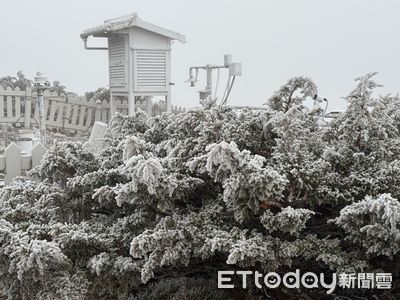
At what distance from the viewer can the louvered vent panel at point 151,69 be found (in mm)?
5023

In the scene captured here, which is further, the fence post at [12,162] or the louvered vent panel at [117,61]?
the louvered vent panel at [117,61]

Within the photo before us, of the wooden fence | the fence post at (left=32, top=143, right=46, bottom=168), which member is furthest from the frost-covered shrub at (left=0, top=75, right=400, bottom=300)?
the wooden fence

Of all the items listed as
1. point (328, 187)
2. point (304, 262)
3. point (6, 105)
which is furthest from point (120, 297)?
point (6, 105)

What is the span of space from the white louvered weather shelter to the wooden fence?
1.22 meters

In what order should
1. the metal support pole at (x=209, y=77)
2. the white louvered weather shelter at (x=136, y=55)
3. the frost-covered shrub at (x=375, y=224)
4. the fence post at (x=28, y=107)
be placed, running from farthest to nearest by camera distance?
the fence post at (x=28, y=107)
the white louvered weather shelter at (x=136, y=55)
the metal support pole at (x=209, y=77)
the frost-covered shrub at (x=375, y=224)

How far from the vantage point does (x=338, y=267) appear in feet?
4.93

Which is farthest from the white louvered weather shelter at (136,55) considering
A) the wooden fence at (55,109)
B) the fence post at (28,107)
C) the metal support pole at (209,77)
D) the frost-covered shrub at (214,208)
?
the frost-covered shrub at (214,208)

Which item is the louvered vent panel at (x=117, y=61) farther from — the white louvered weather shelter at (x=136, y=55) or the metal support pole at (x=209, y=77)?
the metal support pole at (x=209, y=77)

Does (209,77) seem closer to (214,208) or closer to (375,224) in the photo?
(214,208)

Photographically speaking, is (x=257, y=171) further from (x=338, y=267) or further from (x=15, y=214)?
(x=15, y=214)

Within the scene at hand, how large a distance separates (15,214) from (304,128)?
3.44ft

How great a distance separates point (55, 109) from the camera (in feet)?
21.7

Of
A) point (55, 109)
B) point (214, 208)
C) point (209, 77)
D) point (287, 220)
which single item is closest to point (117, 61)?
point (209, 77)

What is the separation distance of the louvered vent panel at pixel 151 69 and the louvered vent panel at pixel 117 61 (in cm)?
14
